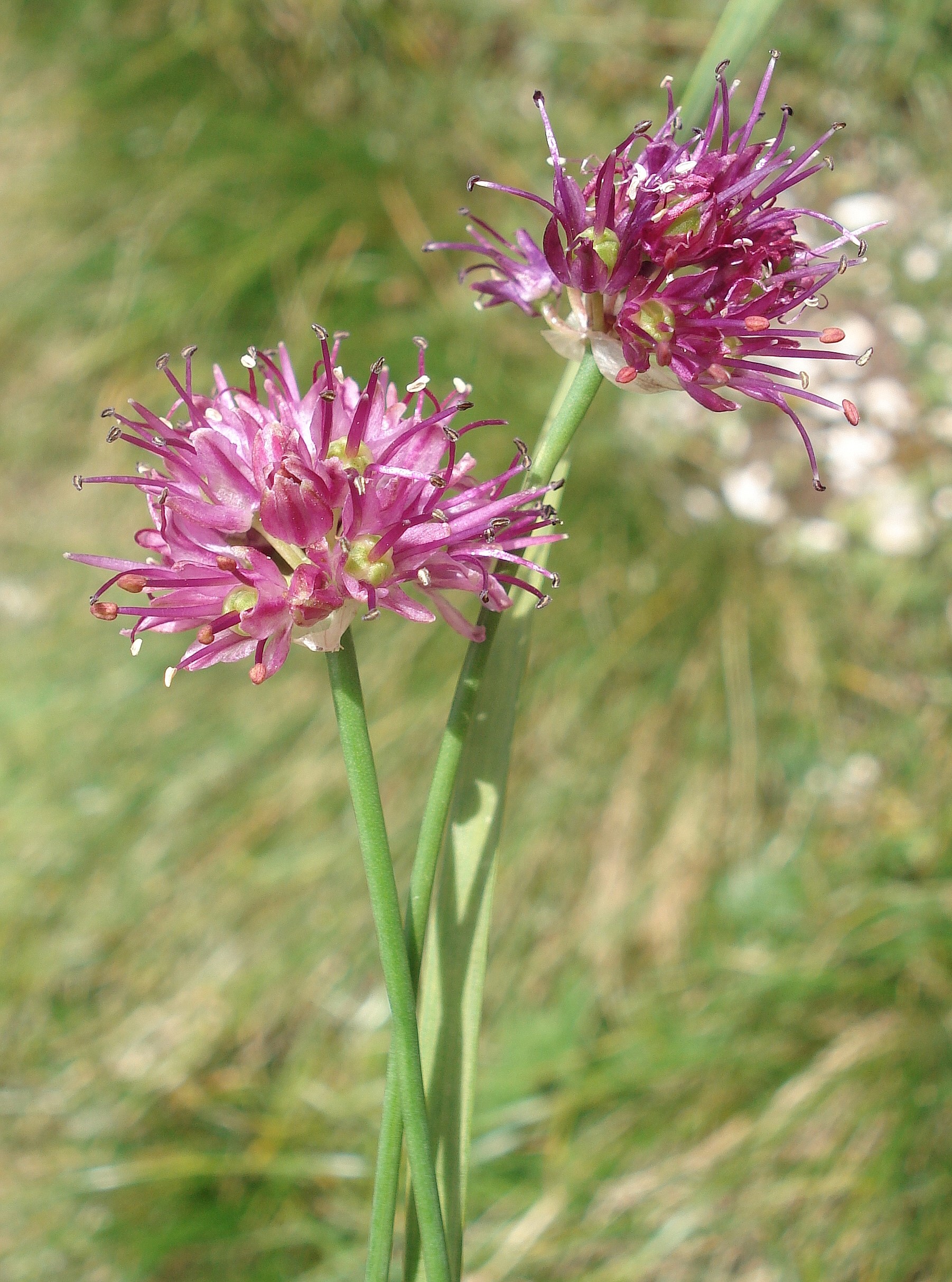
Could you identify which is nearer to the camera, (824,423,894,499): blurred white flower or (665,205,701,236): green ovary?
(665,205,701,236): green ovary

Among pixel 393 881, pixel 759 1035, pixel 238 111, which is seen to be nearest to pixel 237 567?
pixel 393 881

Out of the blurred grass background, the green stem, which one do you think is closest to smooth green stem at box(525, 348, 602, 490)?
the green stem

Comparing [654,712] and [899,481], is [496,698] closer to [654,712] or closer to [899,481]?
[654,712]

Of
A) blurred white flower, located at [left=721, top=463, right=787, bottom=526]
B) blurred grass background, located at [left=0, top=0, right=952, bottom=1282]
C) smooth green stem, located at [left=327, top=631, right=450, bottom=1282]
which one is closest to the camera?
smooth green stem, located at [left=327, top=631, right=450, bottom=1282]

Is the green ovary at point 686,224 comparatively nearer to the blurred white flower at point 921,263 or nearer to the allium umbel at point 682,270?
the allium umbel at point 682,270

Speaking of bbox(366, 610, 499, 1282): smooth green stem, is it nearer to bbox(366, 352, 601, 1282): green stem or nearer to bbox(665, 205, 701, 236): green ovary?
bbox(366, 352, 601, 1282): green stem

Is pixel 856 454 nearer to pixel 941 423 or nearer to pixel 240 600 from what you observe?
pixel 941 423

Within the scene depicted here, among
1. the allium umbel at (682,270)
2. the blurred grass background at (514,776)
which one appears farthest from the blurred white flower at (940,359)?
the allium umbel at (682,270)
